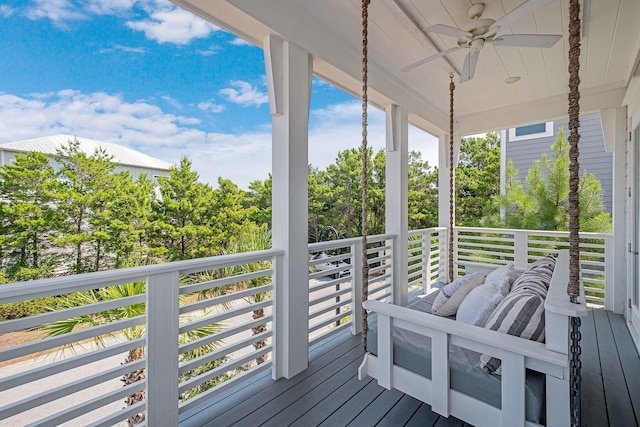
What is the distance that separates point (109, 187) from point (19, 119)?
386 centimetres

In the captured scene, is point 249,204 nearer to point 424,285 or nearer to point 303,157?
point 424,285

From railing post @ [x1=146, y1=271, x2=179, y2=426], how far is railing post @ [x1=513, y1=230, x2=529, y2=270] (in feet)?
14.7

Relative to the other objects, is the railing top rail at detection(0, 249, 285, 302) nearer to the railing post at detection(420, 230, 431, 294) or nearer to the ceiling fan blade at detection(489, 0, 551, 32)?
the ceiling fan blade at detection(489, 0, 551, 32)

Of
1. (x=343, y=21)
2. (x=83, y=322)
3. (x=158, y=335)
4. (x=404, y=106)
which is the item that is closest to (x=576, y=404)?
(x=158, y=335)

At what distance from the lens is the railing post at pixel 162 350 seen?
1.53 m

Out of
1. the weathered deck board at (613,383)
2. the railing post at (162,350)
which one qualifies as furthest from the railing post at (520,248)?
the railing post at (162,350)

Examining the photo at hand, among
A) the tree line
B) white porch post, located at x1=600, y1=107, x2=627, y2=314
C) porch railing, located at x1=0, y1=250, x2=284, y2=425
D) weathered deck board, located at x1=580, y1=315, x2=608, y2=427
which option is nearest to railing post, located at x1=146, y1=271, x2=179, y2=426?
porch railing, located at x1=0, y1=250, x2=284, y2=425

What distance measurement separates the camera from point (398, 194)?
3545 millimetres

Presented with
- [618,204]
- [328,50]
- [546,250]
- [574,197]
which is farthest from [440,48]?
[546,250]

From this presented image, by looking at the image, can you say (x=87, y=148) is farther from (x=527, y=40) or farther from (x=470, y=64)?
(x=527, y=40)

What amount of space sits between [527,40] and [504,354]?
193 cm

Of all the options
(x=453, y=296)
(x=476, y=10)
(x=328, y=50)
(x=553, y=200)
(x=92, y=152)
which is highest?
(x=92, y=152)

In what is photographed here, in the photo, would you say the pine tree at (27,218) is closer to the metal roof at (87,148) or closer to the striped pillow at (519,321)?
the metal roof at (87,148)

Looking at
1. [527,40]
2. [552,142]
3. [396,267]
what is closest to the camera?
[527,40]
